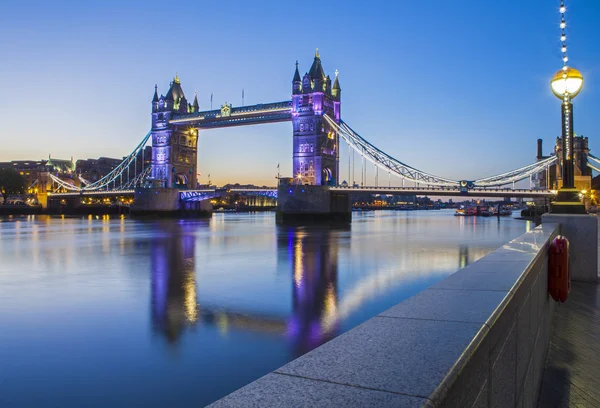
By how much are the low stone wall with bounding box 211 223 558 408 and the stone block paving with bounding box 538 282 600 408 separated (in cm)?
112

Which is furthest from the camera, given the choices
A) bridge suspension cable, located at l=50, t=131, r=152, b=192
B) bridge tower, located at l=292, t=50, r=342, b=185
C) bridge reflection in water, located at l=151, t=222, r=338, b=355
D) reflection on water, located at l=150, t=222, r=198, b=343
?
bridge suspension cable, located at l=50, t=131, r=152, b=192

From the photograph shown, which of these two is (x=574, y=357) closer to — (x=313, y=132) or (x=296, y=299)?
(x=296, y=299)

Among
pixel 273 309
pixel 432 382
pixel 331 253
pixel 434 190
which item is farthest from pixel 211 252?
pixel 434 190

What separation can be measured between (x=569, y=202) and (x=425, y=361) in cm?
780

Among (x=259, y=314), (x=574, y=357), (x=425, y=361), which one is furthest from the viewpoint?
(x=259, y=314)

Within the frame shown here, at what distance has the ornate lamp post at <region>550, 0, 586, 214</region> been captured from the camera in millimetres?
7637

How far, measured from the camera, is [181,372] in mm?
5004

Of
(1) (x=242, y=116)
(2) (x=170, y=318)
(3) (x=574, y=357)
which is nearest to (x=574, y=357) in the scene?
(3) (x=574, y=357)

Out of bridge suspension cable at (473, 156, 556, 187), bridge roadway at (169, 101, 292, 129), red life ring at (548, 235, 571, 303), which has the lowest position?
red life ring at (548, 235, 571, 303)

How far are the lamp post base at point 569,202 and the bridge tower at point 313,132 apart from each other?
36721mm

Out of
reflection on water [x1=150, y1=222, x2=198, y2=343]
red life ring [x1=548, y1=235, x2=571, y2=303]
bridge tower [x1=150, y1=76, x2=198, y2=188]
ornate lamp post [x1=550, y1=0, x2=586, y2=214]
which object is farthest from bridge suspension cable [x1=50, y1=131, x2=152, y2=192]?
red life ring [x1=548, y1=235, x2=571, y2=303]

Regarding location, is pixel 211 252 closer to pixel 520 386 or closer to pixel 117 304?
pixel 117 304

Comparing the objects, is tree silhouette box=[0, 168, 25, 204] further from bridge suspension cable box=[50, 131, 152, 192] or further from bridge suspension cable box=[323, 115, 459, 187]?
bridge suspension cable box=[323, 115, 459, 187]

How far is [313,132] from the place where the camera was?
4588 cm
